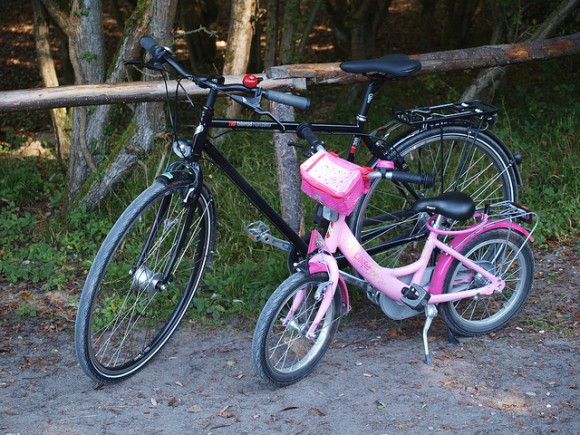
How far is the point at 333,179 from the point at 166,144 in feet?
7.49

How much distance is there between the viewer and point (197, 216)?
3920mm

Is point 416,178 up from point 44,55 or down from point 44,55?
down

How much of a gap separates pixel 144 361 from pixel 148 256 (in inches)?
22.5

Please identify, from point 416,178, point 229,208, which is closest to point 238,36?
point 229,208

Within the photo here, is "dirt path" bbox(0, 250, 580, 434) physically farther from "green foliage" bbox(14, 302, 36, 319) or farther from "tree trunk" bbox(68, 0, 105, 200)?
"tree trunk" bbox(68, 0, 105, 200)

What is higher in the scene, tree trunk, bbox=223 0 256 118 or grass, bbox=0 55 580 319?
tree trunk, bbox=223 0 256 118

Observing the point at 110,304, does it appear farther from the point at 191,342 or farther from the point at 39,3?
the point at 39,3

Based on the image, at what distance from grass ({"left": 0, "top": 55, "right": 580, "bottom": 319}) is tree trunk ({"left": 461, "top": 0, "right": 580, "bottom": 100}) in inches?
13.5

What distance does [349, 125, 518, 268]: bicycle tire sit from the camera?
13.9 ft

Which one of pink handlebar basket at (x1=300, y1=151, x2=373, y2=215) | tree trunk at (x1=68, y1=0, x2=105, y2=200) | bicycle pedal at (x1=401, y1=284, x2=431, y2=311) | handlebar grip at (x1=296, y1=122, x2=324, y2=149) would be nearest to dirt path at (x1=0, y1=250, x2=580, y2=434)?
bicycle pedal at (x1=401, y1=284, x2=431, y2=311)

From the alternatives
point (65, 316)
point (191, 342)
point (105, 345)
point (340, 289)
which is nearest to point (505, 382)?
point (340, 289)

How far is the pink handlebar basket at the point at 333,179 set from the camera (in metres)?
3.42

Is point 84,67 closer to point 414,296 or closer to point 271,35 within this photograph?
point 271,35

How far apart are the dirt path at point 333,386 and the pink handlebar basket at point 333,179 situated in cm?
92
